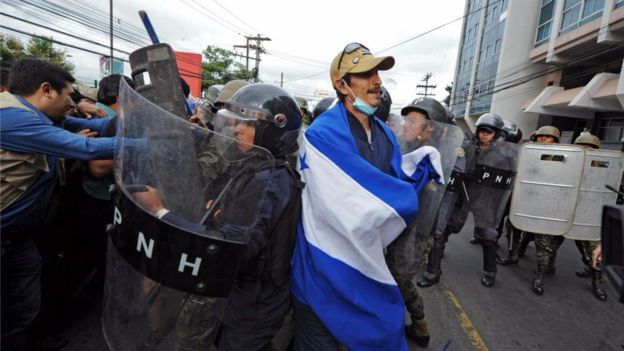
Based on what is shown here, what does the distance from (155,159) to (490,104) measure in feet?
84.0

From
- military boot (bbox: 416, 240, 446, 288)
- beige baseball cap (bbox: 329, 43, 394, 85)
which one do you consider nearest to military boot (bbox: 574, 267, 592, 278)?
military boot (bbox: 416, 240, 446, 288)

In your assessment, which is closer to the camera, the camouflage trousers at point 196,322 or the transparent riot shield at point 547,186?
the camouflage trousers at point 196,322

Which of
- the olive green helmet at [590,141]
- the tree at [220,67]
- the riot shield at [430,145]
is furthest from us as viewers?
the tree at [220,67]

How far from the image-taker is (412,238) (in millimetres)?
2010

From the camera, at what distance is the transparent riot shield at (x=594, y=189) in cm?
352

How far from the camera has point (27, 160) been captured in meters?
1.79

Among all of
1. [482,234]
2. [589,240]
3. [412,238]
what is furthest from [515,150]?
[412,238]

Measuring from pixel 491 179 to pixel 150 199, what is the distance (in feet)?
12.3

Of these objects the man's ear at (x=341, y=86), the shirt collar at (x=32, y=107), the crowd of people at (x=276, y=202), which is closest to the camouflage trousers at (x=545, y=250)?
the crowd of people at (x=276, y=202)

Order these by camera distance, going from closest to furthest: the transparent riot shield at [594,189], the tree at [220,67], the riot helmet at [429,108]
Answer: the riot helmet at [429,108]
the transparent riot shield at [594,189]
the tree at [220,67]

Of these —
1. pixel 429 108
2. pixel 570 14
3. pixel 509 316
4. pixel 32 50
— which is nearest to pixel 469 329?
pixel 509 316

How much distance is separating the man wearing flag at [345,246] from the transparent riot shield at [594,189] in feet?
10.3

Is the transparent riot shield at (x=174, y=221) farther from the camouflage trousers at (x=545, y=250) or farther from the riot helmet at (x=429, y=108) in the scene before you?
the camouflage trousers at (x=545, y=250)

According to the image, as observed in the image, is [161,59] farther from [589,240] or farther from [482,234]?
[589,240]
